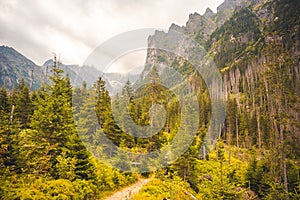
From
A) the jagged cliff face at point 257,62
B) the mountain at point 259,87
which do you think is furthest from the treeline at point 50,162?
the jagged cliff face at point 257,62

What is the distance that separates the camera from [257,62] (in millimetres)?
86375

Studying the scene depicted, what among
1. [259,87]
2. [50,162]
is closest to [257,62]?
[259,87]

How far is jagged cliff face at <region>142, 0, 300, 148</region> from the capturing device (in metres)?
13.9

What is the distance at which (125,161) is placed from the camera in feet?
58.1

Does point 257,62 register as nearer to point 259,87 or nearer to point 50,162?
point 259,87

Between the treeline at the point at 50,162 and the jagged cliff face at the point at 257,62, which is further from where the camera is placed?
the jagged cliff face at the point at 257,62

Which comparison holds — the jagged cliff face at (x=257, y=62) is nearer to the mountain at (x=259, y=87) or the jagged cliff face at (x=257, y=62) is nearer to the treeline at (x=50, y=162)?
the mountain at (x=259, y=87)

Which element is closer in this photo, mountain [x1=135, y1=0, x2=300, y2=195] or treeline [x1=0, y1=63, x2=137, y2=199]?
treeline [x1=0, y1=63, x2=137, y2=199]

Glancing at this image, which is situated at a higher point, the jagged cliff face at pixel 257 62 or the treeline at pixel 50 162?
the jagged cliff face at pixel 257 62

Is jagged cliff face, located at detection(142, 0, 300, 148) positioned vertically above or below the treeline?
above

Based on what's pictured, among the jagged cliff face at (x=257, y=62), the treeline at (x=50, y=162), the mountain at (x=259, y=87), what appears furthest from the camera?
the jagged cliff face at (x=257, y=62)

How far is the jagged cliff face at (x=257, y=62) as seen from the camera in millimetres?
13914

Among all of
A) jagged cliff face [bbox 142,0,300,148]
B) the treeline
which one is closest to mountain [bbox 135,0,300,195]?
jagged cliff face [bbox 142,0,300,148]

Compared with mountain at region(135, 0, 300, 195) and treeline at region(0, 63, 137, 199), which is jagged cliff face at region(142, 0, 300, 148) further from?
treeline at region(0, 63, 137, 199)
